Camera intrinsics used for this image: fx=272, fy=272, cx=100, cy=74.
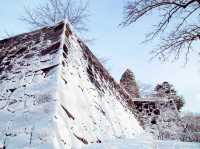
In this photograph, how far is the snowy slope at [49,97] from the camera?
7.13ft

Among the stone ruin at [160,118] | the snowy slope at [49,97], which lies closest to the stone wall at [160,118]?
the stone ruin at [160,118]

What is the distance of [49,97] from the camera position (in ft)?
8.05

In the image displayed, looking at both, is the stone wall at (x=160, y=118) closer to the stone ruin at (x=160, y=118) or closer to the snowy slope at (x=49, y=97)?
the stone ruin at (x=160, y=118)

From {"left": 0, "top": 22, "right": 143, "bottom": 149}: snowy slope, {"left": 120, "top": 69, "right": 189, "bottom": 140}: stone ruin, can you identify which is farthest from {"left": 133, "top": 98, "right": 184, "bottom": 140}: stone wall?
{"left": 0, "top": 22, "right": 143, "bottom": 149}: snowy slope

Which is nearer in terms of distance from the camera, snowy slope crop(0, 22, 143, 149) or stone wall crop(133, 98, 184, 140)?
snowy slope crop(0, 22, 143, 149)

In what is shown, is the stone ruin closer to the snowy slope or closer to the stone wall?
the stone wall

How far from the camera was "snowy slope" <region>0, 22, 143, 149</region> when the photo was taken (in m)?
2.17

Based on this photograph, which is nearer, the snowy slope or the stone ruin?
the snowy slope

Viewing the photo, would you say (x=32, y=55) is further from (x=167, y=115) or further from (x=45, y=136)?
(x=167, y=115)

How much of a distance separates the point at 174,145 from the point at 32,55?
203cm

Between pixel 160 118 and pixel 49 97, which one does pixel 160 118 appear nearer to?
pixel 160 118

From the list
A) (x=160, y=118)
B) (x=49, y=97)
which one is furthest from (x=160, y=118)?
(x=49, y=97)

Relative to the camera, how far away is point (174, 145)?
2414 mm

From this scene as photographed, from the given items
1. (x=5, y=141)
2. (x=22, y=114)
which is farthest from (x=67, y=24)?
(x=5, y=141)
